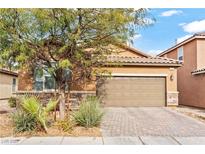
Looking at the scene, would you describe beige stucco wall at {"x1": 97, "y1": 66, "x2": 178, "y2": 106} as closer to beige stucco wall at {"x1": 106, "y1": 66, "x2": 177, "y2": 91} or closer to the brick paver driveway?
beige stucco wall at {"x1": 106, "y1": 66, "x2": 177, "y2": 91}

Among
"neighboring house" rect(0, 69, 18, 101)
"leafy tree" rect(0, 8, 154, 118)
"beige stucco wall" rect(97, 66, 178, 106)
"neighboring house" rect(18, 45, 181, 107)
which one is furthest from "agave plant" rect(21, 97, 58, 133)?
"neighboring house" rect(0, 69, 18, 101)

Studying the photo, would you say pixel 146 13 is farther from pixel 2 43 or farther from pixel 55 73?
pixel 2 43

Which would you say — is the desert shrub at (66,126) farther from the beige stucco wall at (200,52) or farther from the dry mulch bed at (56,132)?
the beige stucco wall at (200,52)

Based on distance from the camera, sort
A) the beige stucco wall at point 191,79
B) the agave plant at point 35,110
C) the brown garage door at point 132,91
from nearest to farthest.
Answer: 1. the agave plant at point 35,110
2. the brown garage door at point 132,91
3. the beige stucco wall at point 191,79

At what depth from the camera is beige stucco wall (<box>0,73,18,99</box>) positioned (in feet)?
94.5

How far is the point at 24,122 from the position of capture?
10.5m

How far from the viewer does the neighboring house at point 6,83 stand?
28791mm

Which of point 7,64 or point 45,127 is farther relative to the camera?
point 7,64

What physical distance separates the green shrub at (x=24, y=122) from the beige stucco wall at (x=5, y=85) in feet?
62.3

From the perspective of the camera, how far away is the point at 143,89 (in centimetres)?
2023

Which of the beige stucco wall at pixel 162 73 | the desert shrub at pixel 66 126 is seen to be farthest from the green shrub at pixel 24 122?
the beige stucco wall at pixel 162 73
